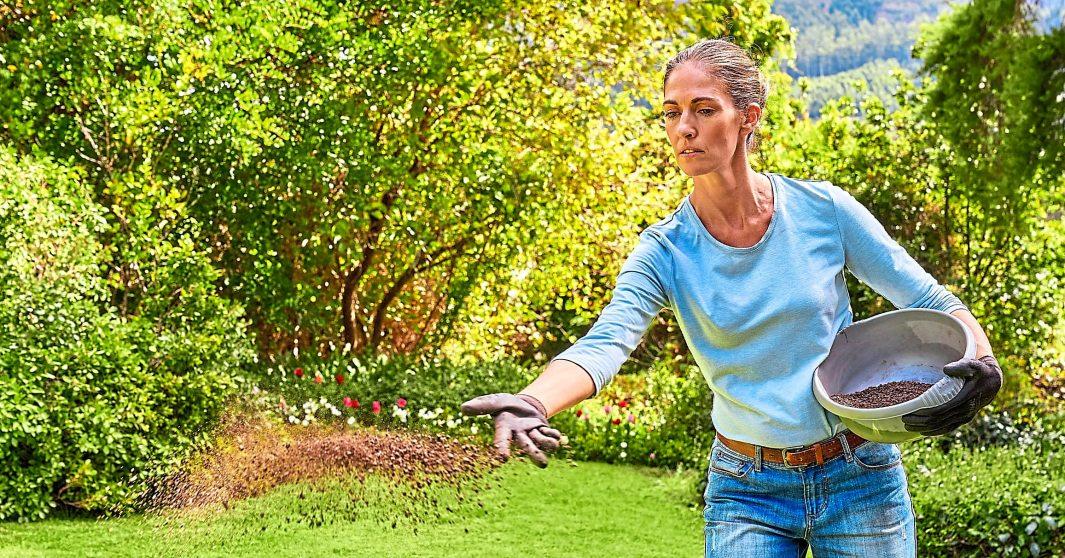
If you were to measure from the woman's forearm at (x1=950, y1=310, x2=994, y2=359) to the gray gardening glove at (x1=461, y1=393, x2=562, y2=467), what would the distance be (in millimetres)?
841

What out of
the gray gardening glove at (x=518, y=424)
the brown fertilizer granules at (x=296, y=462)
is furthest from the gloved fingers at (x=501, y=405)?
the brown fertilizer granules at (x=296, y=462)

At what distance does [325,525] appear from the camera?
5.41m

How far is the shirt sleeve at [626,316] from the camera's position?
160 cm

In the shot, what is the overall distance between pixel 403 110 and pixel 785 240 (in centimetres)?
572

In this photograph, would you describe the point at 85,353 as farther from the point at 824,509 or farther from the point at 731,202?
the point at 824,509

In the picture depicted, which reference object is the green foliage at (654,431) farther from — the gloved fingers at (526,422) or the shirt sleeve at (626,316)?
the gloved fingers at (526,422)

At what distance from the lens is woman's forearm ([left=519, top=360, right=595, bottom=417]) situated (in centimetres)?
145

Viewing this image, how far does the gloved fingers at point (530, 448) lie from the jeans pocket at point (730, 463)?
0.68 metres

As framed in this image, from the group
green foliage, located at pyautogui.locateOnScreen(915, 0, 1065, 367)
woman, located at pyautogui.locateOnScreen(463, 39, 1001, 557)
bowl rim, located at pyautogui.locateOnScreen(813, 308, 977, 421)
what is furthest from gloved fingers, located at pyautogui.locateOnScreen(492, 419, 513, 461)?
green foliage, located at pyautogui.locateOnScreen(915, 0, 1065, 367)

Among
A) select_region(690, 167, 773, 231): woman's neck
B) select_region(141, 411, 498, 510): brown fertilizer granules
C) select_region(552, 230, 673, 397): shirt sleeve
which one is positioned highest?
select_region(690, 167, 773, 231): woman's neck

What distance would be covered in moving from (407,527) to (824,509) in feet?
12.7

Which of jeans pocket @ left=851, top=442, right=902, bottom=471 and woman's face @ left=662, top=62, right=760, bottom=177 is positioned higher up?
woman's face @ left=662, top=62, right=760, bottom=177

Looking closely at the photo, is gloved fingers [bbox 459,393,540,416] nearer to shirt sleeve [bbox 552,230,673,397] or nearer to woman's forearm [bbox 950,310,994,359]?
shirt sleeve [bbox 552,230,673,397]

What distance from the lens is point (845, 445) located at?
72.2 inches
